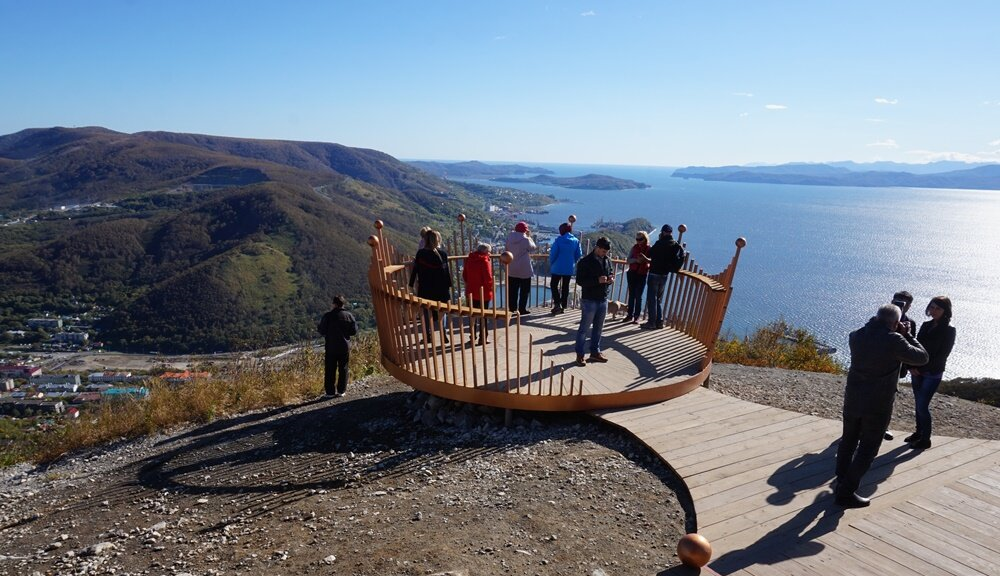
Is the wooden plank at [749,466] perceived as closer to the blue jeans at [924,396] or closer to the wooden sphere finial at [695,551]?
the blue jeans at [924,396]

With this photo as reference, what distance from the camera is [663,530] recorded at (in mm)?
4828

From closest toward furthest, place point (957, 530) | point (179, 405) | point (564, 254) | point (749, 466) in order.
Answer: point (957, 530) → point (749, 466) → point (179, 405) → point (564, 254)

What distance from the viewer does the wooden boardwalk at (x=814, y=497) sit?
4211 mm

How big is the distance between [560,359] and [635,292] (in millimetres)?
2776

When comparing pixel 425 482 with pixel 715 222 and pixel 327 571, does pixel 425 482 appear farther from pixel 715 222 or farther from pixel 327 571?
pixel 715 222

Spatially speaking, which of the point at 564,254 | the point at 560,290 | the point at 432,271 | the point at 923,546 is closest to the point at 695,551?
the point at 923,546

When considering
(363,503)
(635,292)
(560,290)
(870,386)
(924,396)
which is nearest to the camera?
(870,386)

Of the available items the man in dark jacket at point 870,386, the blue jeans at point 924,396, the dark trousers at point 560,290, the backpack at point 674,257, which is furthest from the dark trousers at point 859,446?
the dark trousers at point 560,290

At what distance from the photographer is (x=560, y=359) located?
8508 millimetres

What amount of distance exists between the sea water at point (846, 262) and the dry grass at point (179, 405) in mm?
21211

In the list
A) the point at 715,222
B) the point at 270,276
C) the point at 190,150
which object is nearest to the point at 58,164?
the point at 190,150

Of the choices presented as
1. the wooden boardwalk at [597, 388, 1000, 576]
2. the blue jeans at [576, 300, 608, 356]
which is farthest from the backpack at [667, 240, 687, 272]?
the wooden boardwalk at [597, 388, 1000, 576]

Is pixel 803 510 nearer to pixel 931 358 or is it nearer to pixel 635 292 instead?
pixel 931 358

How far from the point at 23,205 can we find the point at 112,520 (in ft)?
580
